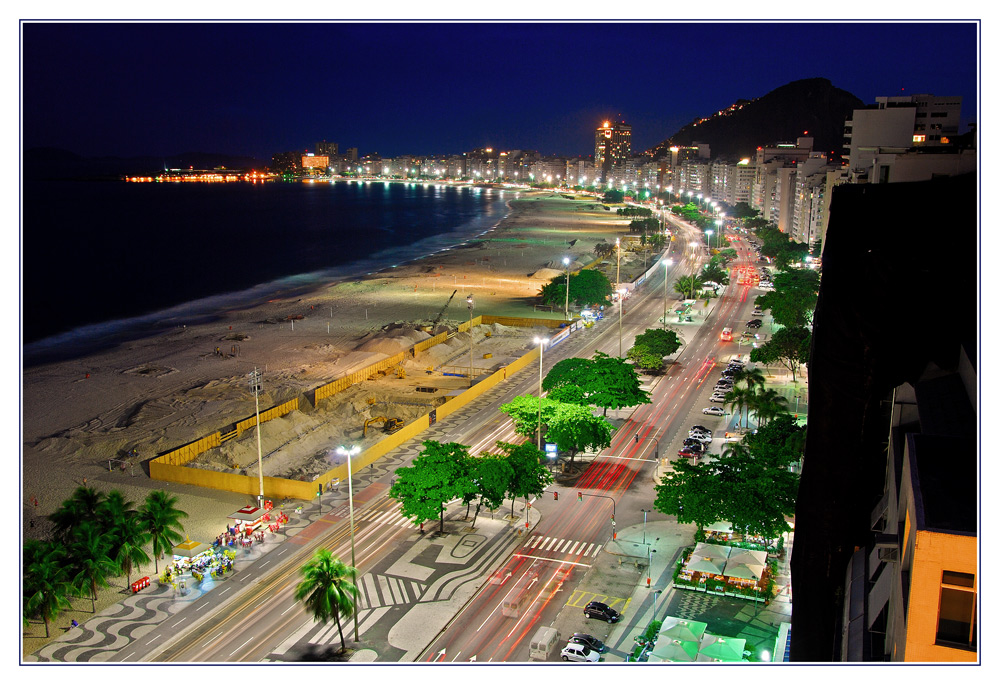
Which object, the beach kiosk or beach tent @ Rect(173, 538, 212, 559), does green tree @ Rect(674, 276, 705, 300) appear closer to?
the beach kiosk

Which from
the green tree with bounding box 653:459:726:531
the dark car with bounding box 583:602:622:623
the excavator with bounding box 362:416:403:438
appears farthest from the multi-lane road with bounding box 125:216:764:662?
the green tree with bounding box 653:459:726:531

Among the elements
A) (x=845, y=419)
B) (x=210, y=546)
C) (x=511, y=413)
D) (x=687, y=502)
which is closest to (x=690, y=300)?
(x=511, y=413)

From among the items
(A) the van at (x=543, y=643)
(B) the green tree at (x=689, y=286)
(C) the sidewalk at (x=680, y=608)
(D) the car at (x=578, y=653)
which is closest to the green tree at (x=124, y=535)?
(A) the van at (x=543, y=643)

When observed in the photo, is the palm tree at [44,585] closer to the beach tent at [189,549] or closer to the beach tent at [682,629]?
the beach tent at [189,549]

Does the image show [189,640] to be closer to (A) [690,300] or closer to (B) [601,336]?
(B) [601,336]

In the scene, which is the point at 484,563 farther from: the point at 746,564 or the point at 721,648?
the point at 721,648

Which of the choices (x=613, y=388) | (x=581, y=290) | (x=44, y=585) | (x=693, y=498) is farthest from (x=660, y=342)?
(x=44, y=585)
